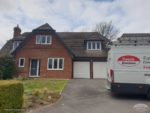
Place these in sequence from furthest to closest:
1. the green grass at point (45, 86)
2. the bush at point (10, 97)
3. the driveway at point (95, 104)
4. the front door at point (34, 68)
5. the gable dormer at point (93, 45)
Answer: the gable dormer at point (93, 45) → the front door at point (34, 68) → the green grass at point (45, 86) → the driveway at point (95, 104) → the bush at point (10, 97)

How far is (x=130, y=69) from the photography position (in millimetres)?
12977

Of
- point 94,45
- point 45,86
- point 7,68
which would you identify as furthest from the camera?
point 94,45

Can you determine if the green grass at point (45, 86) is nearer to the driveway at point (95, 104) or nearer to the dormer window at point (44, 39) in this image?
the driveway at point (95, 104)

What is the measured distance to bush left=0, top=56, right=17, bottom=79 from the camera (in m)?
23.7

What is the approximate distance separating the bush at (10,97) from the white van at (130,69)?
6.38 m

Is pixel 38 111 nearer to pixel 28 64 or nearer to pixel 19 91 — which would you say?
pixel 19 91

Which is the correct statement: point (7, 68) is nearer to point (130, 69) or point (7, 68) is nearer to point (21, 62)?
point (21, 62)

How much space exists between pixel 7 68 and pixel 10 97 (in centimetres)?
1690

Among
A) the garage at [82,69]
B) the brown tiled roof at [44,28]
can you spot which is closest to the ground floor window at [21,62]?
the brown tiled roof at [44,28]

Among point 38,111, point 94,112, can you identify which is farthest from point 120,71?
point 38,111

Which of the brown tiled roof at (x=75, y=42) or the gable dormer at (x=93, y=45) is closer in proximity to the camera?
the brown tiled roof at (x=75, y=42)

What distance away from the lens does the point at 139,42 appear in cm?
1312

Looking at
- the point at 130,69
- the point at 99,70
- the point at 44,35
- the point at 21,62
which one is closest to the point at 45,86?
the point at 130,69

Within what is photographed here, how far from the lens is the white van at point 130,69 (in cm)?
1282
